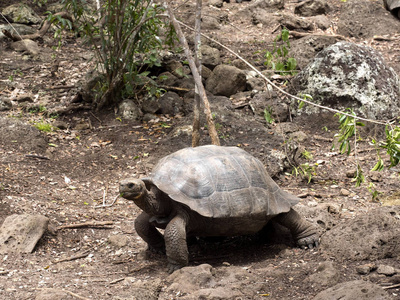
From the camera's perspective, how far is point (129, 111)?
7.73 metres

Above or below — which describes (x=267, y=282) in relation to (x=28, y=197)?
above

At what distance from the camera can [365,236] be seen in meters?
3.92

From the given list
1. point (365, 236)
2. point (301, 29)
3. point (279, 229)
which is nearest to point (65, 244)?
point (279, 229)

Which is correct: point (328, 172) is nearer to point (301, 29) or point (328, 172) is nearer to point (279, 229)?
point (279, 229)

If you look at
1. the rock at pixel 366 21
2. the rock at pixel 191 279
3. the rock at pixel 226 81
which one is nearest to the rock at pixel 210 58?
the rock at pixel 226 81

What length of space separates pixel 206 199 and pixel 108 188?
7.78 feet

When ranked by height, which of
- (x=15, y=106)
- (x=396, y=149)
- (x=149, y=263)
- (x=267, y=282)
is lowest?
(x=15, y=106)

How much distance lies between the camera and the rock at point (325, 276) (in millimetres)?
3450

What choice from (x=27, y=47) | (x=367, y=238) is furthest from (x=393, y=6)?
(x=367, y=238)

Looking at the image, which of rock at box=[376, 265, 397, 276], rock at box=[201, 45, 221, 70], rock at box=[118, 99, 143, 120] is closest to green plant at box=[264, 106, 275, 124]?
rock at box=[201, 45, 221, 70]

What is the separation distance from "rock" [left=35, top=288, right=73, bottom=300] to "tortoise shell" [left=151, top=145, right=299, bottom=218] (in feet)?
3.39

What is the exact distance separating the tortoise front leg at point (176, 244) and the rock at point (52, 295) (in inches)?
33.6

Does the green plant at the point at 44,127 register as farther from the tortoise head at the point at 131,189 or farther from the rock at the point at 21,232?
the tortoise head at the point at 131,189

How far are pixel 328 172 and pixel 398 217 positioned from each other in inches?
97.8
